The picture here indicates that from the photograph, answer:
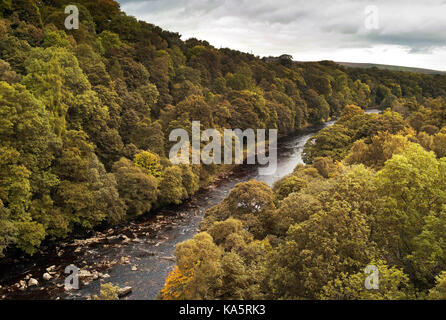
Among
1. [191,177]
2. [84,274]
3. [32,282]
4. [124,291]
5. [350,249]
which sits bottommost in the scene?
[124,291]

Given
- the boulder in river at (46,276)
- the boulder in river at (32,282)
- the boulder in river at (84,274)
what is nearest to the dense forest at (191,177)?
the boulder in river at (32,282)

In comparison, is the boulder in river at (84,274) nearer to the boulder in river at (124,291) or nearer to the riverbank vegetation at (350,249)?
the boulder in river at (124,291)

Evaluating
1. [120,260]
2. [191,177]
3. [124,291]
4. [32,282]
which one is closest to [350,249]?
[124,291]

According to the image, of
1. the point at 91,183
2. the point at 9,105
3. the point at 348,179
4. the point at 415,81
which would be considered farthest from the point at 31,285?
the point at 415,81

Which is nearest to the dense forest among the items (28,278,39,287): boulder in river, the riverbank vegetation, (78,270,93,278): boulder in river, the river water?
the riverbank vegetation

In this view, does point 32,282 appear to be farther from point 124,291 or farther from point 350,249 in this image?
point 350,249

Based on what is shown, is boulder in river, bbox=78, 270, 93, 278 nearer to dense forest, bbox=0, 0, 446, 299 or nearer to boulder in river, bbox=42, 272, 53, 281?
boulder in river, bbox=42, 272, 53, 281
